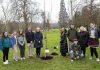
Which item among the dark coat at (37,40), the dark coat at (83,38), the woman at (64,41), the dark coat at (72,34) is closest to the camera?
the dark coat at (83,38)

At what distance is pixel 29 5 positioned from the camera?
47.8 metres

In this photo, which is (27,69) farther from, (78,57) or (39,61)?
(78,57)

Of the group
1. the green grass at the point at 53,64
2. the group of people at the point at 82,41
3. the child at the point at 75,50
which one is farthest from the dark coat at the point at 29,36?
the child at the point at 75,50

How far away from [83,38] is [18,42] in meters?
3.91

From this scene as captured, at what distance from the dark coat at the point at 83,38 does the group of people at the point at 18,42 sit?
241cm

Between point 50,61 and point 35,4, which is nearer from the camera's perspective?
point 50,61

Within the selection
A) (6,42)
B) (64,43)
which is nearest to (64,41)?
(64,43)

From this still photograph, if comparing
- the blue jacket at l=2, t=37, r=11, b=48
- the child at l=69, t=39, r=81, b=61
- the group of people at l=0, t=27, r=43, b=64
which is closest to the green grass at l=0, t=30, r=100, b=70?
the child at l=69, t=39, r=81, b=61

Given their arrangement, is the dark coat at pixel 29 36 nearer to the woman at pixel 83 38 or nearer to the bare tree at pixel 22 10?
the woman at pixel 83 38

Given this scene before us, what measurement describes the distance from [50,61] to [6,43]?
281 centimetres

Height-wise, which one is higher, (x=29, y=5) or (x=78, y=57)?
(x=29, y=5)

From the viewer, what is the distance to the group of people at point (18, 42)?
49.6 ft

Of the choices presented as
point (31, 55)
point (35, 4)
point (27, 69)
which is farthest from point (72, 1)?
point (27, 69)

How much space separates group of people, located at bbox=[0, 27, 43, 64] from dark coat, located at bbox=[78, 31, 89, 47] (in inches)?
95.0
